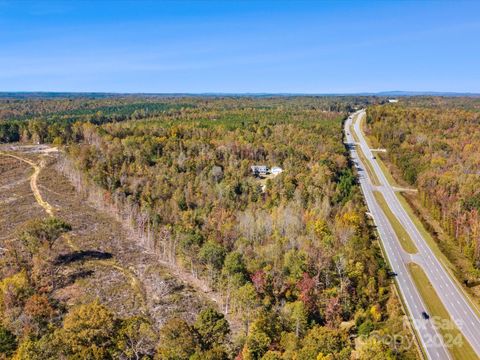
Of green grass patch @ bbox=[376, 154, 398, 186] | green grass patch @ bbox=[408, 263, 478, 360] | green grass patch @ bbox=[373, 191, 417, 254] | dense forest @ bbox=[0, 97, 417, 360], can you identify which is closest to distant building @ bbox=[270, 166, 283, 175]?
dense forest @ bbox=[0, 97, 417, 360]

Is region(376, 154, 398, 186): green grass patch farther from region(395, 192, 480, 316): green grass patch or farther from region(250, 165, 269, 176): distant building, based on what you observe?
region(250, 165, 269, 176): distant building

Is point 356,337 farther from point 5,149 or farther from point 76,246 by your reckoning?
point 5,149

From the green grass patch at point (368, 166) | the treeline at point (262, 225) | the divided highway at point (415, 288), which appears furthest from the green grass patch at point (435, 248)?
the green grass patch at point (368, 166)

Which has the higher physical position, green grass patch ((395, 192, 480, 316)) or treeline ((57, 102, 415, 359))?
treeline ((57, 102, 415, 359))

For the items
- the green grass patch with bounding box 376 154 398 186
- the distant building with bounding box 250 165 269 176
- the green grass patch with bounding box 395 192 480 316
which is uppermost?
the distant building with bounding box 250 165 269 176

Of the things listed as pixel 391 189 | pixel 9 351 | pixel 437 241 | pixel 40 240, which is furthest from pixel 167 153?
pixel 9 351

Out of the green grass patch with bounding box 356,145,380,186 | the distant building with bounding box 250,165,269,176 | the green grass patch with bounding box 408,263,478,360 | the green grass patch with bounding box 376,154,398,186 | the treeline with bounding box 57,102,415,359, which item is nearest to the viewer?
the treeline with bounding box 57,102,415,359

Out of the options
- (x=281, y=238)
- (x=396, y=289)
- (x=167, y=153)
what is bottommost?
(x=396, y=289)

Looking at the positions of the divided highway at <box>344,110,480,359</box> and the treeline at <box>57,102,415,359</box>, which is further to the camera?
the divided highway at <box>344,110,480,359</box>
